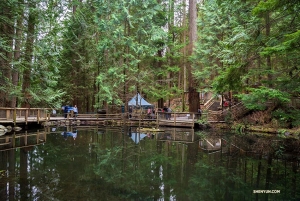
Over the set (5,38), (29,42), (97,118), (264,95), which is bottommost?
(97,118)

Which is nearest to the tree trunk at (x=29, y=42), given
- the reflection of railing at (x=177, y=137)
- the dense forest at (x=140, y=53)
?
the dense forest at (x=140, y=53)

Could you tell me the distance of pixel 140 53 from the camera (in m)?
19.9

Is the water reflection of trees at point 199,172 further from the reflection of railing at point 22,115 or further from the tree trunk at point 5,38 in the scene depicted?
the reflection of railing at point 22,115

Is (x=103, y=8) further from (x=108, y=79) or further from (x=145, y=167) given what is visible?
(x=145, y=167)

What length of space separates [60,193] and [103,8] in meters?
18.2

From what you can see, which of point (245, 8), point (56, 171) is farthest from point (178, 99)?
point (56, 171)

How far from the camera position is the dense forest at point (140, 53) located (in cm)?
994

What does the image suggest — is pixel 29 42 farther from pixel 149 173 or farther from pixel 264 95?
pixel 264 95

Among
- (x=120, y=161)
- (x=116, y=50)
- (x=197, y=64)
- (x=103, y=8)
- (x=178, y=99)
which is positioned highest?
(x=103, y=8)

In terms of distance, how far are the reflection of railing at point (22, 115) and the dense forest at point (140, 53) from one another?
0.68 meters

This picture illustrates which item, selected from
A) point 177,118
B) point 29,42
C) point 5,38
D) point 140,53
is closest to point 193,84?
point 177,118

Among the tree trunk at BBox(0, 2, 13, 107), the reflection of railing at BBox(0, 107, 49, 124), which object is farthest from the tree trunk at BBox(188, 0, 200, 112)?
the tree trunk at BBox(0, 2, 13, 107)

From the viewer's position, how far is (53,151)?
8.45m

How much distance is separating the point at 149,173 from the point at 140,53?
15.2 meters
